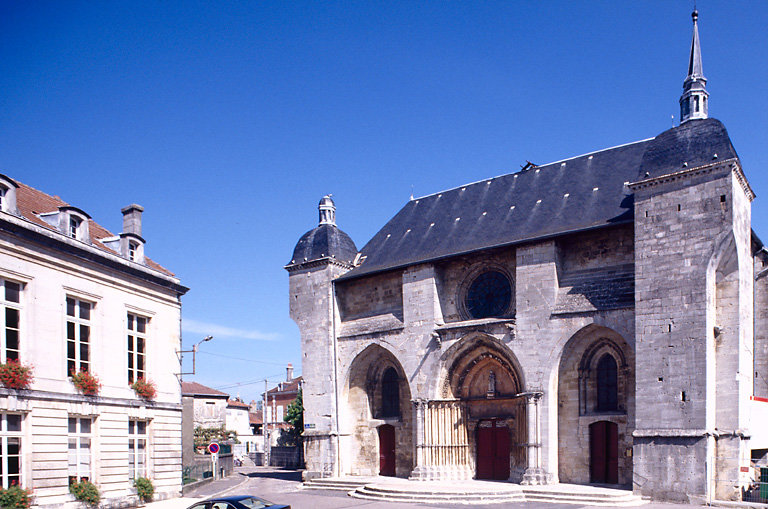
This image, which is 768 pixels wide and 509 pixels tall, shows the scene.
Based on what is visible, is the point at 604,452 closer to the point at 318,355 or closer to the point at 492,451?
the point at 492,451

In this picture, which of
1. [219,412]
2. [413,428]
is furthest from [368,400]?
[219,412]

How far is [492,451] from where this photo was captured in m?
19.4

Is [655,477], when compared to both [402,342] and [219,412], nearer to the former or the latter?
[402,342]

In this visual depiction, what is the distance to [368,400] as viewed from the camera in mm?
22062

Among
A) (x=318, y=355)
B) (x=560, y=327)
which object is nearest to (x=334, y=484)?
(x=318, y=355)

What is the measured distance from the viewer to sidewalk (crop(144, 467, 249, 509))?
14.7m

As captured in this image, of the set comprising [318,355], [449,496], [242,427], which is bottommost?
[242,427]

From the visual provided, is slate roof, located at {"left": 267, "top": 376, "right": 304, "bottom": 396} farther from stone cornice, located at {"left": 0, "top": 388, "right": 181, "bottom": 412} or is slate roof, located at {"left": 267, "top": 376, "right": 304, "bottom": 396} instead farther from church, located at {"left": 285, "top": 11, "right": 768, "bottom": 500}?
stone cornice, located at {"left": 0, "top": 388, "right": 181, "bottom": 412}

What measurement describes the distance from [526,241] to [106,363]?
438 inches

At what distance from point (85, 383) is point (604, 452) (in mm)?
12529

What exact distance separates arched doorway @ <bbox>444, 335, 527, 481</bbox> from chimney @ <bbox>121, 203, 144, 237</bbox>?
962 cm

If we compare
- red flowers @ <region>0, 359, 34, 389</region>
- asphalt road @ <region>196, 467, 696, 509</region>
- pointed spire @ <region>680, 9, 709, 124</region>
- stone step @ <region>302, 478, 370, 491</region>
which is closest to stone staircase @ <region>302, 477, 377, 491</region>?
stone step @ <region>302, 478, 370, 491</region>

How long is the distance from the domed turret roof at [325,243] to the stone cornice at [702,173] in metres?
10.9

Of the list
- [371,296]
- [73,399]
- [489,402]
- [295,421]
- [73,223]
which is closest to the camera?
[73,399]
